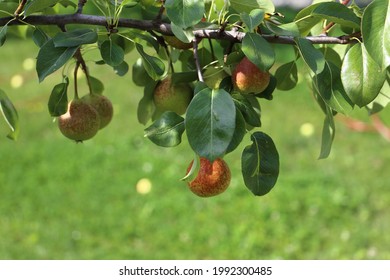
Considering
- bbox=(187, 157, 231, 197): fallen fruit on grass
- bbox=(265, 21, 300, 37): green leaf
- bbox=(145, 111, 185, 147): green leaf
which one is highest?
bbox=(265, 21, 300, 37): green leaf

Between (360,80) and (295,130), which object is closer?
(360,80)

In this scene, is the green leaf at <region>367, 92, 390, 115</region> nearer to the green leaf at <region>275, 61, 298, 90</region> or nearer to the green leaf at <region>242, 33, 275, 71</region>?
the green leaf at <region>275, 61, 298, 90</region>

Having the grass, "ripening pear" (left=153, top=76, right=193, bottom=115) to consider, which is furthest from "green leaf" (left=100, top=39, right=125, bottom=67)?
the grass

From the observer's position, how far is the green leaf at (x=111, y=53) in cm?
80

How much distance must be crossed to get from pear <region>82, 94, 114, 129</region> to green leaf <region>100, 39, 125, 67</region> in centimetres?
21

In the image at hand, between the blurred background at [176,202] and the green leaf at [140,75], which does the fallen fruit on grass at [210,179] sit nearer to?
the green leaf at [140,75]

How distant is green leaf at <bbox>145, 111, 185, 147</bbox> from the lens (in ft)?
2.52

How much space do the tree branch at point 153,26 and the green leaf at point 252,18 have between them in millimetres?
39

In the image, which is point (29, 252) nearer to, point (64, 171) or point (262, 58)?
point (64, 171)

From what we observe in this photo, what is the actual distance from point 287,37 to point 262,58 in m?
0.07

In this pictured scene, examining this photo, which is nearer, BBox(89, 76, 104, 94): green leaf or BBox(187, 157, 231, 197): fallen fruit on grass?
BBox(187, 157, 231, 197): fallen fruit on grass

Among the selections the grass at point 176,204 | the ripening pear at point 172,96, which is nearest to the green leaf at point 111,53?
the ripening pear at point 172,96

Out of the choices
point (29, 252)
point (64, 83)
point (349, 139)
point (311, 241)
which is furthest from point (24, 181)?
point (64, 83)

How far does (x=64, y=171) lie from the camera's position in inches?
114
